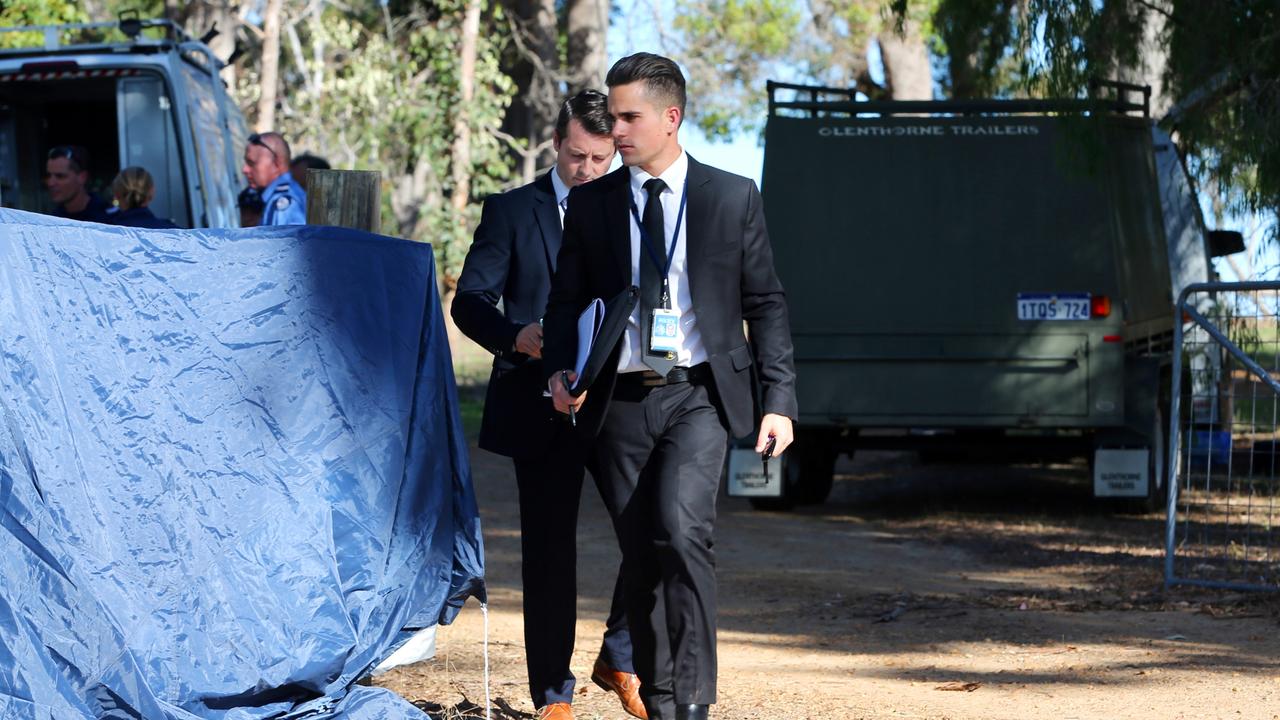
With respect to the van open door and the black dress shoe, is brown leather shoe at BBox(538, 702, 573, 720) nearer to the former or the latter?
the black dress shoe

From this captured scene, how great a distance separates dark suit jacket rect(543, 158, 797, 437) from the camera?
499 cm

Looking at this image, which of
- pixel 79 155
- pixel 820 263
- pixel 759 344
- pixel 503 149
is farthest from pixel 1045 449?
pixel 503 149

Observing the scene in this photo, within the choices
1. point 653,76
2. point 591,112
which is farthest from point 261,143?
point 653,76

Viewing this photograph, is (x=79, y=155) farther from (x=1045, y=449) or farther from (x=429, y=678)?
(x=1045, y=449)

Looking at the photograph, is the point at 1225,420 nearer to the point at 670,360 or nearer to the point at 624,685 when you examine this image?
the point at 624,685

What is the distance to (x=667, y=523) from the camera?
4.92m

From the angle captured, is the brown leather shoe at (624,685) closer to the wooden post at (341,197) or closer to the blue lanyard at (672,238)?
the blue lanyard at (672,238)

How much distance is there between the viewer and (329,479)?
207 inches

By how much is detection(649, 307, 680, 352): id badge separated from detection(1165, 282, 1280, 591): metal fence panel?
14.5 ft

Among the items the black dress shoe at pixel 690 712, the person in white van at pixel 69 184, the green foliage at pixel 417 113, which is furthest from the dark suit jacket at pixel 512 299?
the green foliage at pixel 417 113

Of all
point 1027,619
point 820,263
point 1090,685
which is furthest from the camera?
point 820,263

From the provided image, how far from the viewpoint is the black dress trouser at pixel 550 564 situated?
18.1 feet

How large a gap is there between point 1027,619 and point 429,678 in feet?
10.2

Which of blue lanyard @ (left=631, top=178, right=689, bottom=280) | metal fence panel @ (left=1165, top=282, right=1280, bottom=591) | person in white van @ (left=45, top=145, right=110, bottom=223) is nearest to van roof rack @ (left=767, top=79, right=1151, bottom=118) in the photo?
metal fence panel @ (left=1165, top=282, right=1280, bottom=591)
